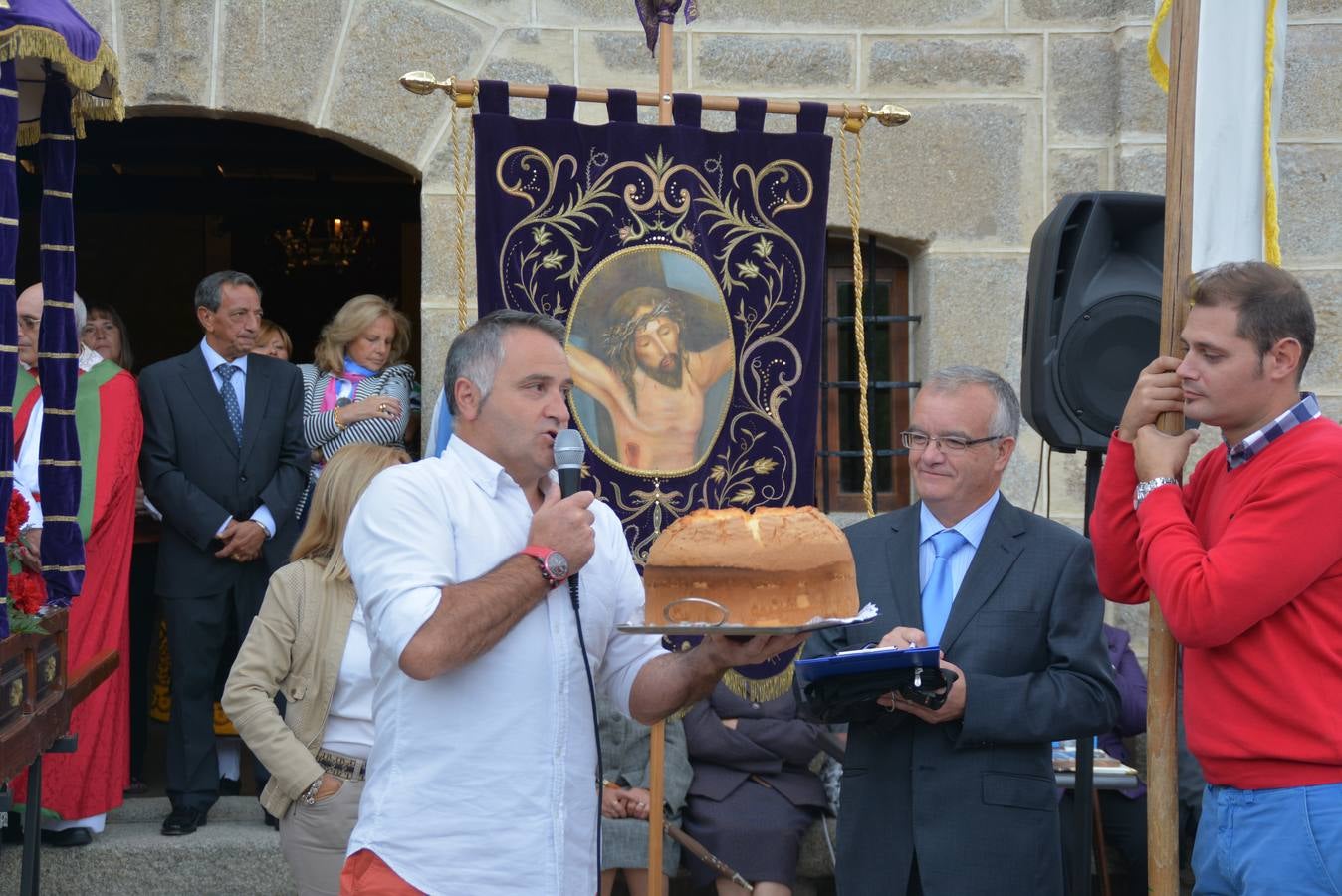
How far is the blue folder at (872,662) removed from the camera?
3150mm

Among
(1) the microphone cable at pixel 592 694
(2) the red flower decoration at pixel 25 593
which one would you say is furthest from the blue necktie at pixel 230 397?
(1) the microphone cable at pixel 592 694

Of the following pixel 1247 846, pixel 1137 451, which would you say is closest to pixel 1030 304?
pixel 1137 451

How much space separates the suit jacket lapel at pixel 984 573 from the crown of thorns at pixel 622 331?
1649 millimetres

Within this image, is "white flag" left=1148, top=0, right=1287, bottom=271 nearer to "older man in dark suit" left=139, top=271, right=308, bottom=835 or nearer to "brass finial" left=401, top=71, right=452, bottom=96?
"brass finial" left=401, top=71, right=452, bottom=96

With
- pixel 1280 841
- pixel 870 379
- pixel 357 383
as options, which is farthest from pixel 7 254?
pixel 870 379

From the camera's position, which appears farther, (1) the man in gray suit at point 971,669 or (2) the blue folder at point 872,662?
(1) the man in gray suit at point 971,669

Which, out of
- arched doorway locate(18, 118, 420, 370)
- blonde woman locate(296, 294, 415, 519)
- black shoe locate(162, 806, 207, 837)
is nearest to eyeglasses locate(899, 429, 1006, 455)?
blonde woman locate(296, 294, 415, 519)

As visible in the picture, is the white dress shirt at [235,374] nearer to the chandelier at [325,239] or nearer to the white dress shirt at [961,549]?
the white dress shirt at [961,549]

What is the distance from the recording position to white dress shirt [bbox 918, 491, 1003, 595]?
366 centimetres

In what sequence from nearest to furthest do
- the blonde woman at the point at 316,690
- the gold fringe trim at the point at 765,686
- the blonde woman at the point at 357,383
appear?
1. the blonde woman at the point at 316,690
2. the gold fringe trim at the point at 765,686
3. the blonde woman at the point at 357,383

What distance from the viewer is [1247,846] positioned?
2.93m

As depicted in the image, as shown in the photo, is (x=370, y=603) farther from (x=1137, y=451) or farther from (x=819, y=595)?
(x=1137, y=451)

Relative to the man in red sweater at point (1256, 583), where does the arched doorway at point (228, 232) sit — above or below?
above

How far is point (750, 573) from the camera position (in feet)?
8.80
